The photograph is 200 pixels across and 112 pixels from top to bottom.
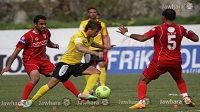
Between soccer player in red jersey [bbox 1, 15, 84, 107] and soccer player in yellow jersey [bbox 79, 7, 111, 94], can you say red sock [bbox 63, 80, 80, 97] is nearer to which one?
soccer player in red jersey [bbox 1, 15, 84, 107]

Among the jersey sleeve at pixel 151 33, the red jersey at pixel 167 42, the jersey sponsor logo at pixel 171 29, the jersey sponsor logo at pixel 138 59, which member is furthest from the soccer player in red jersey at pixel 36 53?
the jersey sponsor logo at pixel 138 59

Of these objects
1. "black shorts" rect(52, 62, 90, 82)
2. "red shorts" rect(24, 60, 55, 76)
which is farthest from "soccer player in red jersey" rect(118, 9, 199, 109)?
"red shorts" rect(24, 60, 55, 76)

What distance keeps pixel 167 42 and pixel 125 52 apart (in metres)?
14.3

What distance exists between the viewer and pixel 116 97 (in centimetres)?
1988

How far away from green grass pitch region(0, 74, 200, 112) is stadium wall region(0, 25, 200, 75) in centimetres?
126

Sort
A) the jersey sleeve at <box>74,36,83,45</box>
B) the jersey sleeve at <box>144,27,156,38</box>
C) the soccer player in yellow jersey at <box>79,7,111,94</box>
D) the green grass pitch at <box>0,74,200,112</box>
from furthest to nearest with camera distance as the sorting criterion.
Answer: the soccer player in yellow jersey at <box>79,7,111,94</box> → the jersey sleeve at <box>74,36,83,45</box> → the green grass pitch at <box>0,74,200,112</box> → the jersey sleeve at <box>144,27,156,38</box>

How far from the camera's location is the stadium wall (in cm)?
2994

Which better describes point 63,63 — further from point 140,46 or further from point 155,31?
point 140,46

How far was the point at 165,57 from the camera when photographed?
1634 cm

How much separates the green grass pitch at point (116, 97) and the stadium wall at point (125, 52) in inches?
49.7

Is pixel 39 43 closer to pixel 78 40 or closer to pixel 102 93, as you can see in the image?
pixel 78 40

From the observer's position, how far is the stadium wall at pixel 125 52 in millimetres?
29938

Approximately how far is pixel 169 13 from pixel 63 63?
8.61 feet

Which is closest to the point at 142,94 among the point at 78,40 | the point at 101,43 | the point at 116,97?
the point at 78,40
